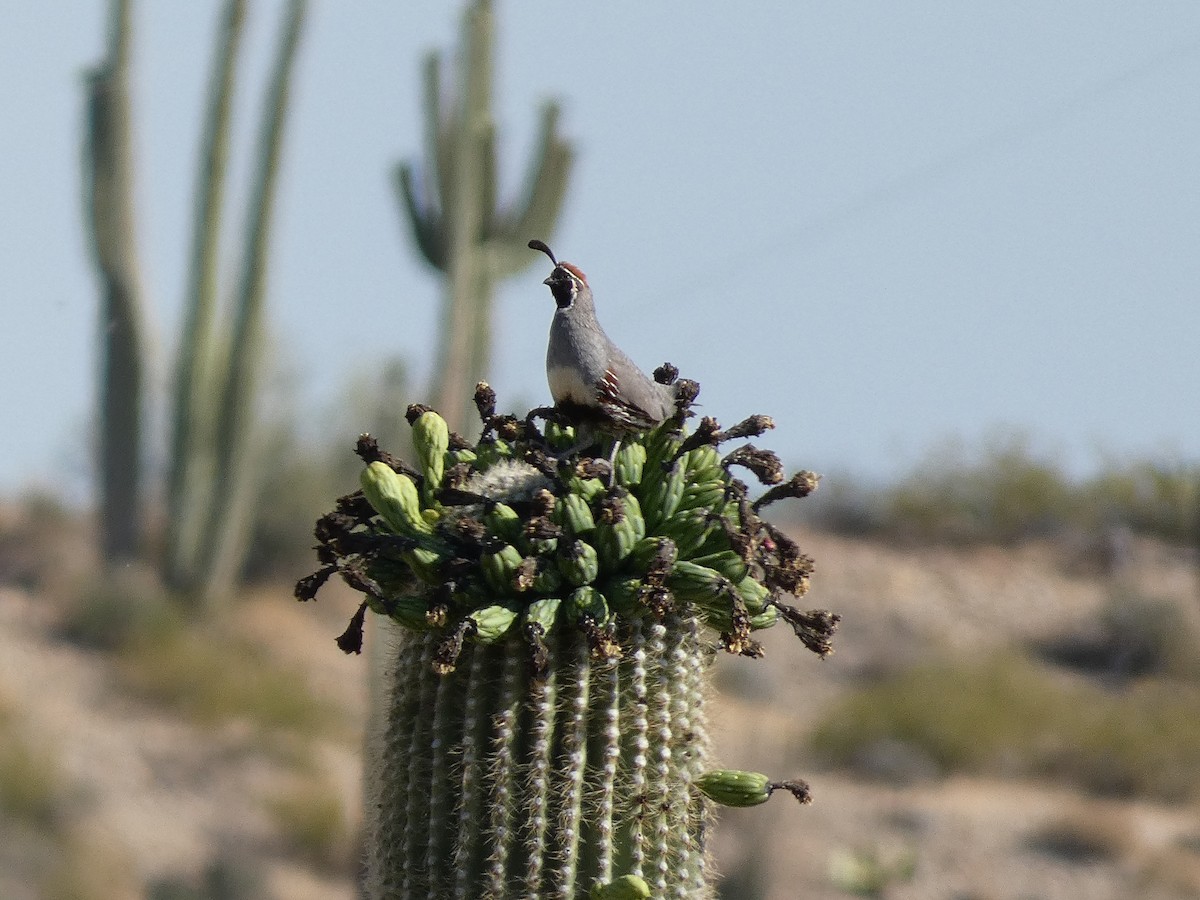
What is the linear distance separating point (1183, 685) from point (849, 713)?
5.19 m

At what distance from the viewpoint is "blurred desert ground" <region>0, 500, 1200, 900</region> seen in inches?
541

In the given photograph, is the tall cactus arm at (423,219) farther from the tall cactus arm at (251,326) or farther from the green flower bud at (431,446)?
the green flower bud at (431,446)

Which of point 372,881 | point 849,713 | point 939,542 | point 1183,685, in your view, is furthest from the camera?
point 939,542

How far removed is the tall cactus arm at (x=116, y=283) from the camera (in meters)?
14.8

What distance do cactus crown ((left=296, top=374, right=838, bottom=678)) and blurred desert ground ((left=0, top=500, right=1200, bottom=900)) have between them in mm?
8116

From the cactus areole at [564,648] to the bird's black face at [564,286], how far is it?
1.19 ft

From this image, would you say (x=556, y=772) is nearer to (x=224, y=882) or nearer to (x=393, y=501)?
A: (x=393, y=501)

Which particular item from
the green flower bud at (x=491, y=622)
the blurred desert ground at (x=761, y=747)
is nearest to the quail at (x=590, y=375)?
the green flower bud at (x=491, y=622)

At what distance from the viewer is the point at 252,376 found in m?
15.7

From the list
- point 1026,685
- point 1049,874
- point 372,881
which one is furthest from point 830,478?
point 372,881

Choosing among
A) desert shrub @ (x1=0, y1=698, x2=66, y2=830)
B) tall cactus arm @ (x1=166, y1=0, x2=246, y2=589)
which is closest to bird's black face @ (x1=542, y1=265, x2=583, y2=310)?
desert shrub @ (x1=0, y1=698, x2=66, y2=830)

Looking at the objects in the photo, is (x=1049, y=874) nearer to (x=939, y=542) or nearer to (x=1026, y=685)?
(x=1026, y=685)

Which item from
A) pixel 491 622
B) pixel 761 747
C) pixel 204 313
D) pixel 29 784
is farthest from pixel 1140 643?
pixel 491 622

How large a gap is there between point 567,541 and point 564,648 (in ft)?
0.75
